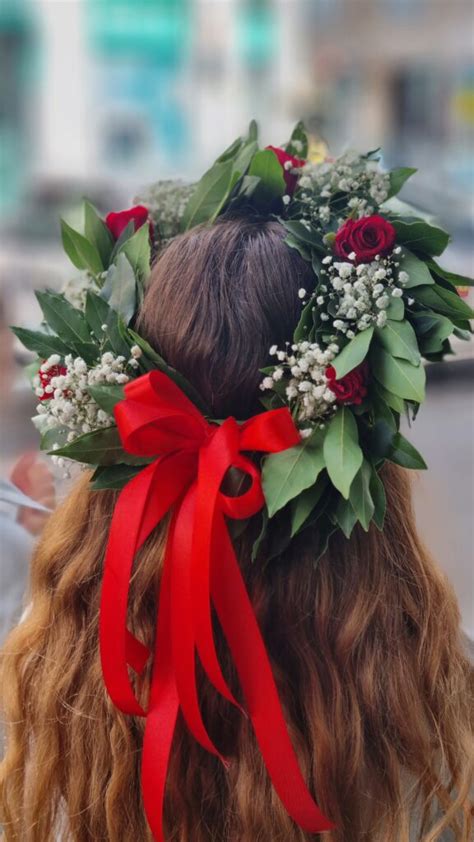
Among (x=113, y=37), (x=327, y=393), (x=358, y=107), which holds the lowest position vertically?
(x=358, y=107)

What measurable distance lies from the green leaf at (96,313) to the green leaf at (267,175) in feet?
0.91

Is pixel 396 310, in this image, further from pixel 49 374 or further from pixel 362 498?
pixel 49 374

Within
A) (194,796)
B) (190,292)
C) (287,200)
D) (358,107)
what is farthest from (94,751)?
(358,107)

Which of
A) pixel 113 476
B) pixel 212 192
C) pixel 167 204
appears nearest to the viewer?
pixel 113 476

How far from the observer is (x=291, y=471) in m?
1.17

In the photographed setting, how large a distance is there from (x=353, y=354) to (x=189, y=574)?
333mm

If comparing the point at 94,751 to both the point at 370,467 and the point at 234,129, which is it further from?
the point at 234,129

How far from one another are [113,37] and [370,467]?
42.8 ft

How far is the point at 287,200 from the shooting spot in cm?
133

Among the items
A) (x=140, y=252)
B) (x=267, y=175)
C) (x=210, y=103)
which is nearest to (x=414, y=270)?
(x=267, y=175)

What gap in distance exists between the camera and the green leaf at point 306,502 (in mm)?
1183

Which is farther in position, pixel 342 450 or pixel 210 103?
pixel 210 103

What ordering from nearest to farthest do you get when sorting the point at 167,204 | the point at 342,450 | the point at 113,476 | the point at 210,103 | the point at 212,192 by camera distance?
the point at 342,450 < the point at 113,476 < the point at 212,192 < the point at 167,204 < the point at 210,103

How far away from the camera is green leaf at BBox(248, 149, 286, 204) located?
1.35m
